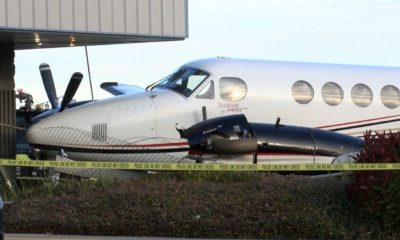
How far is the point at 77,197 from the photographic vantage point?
12.8 meters

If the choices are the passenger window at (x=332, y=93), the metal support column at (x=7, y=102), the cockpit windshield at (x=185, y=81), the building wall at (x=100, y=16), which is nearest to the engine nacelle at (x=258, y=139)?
the cockpit windshield at (x=185, y=81)

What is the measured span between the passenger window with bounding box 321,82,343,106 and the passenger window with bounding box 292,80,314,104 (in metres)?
0.33

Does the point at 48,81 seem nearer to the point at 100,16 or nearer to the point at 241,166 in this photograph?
the point at 100,16

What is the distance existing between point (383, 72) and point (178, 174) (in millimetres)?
6963

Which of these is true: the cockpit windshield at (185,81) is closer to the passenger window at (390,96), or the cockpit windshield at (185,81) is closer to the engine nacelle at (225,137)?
the engine nacelle at (225,137)

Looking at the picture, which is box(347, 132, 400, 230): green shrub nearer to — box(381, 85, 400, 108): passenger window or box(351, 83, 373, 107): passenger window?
box(351, 83, 373, 107): passenger window

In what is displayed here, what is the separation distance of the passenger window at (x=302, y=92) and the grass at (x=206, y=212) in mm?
4493

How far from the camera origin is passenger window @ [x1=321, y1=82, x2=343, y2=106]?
1762 cm

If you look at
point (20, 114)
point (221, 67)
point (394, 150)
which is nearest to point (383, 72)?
point (221, 67)

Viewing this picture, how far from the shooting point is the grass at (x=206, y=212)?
1160cm

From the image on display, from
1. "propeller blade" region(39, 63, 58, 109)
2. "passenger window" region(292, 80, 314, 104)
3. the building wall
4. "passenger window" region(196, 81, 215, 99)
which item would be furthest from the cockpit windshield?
"propeller blade" region(39, 63, 58, 109)

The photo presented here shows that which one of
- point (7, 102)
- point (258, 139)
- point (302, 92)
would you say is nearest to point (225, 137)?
point (258, 139)

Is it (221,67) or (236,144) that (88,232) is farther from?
(221,67)

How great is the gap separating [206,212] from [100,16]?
20.4ft
